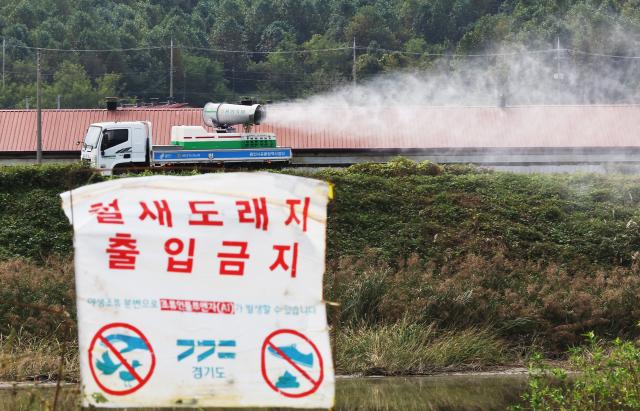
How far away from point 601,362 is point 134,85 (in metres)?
75.1

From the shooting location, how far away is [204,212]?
822 centimetres

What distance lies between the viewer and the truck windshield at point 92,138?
3366 centimetres

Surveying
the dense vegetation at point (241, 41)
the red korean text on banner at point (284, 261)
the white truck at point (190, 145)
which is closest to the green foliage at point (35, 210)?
the white truck at point (190, 145)

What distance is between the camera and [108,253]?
8.25m

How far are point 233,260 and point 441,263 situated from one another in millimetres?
17076

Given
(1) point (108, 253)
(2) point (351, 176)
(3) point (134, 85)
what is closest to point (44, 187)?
(2) point (351, 176)

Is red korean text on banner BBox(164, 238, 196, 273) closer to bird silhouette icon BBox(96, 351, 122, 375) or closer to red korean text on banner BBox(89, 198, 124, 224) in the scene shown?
red korean text on banner BBox(89, 198, 124, 224)

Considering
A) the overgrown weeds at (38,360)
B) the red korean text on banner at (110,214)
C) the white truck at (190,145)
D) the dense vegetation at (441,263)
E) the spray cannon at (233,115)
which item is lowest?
the overgrown weeds at (38,360)

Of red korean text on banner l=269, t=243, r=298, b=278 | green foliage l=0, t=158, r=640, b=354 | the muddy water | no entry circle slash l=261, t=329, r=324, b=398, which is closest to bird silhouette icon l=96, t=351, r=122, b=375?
no entry circle slash l=261, t=329, r=324, b=398

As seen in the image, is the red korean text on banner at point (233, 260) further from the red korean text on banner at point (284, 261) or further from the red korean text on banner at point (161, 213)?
the red korean text on banner at point (161, 213)

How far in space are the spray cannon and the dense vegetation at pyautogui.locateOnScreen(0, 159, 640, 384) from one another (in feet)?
19.1

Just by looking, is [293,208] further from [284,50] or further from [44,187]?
[284,50]

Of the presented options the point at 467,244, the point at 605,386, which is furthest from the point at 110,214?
the point at 467,244

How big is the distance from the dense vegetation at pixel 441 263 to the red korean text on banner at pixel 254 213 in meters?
10.1
